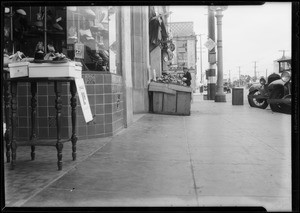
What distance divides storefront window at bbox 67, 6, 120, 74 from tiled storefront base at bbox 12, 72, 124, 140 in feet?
1.09

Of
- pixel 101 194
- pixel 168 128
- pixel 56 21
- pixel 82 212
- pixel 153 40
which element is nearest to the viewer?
pixel 82 212

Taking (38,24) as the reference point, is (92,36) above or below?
below

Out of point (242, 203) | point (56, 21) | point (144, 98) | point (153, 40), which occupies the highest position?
point (153, 40)

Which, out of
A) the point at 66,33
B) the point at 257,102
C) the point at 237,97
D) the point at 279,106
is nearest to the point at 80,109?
the point at 66,33

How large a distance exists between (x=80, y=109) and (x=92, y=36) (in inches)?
58.9

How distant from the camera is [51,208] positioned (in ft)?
8.74

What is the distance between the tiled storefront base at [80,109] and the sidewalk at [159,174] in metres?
0.31

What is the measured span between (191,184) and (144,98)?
27.1 feet

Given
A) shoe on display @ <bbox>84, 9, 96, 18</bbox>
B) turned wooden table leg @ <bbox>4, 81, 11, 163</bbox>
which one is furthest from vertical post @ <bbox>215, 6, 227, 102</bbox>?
turned wooden table leg @ <bbox>4, 81, 11, 163</bbox>

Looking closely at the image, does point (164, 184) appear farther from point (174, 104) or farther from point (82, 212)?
point (174, 104)

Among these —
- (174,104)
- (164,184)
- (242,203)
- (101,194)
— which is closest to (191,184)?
(164,184)

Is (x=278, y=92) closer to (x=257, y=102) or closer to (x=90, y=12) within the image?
(x=257, y=102)

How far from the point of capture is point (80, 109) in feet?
19.8

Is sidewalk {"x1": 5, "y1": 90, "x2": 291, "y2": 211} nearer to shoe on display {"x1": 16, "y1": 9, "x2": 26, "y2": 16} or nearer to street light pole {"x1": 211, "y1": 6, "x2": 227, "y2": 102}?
shoe on display {"x1": 16, "y1": 9, "x2": 26, "y2": 16}
